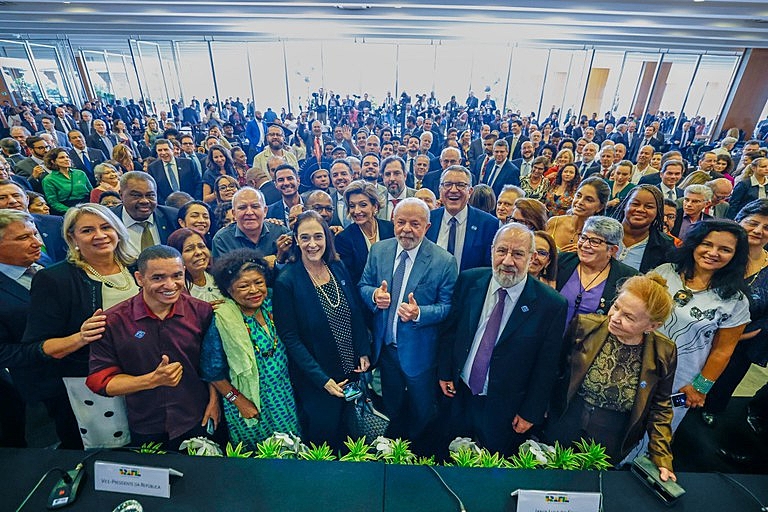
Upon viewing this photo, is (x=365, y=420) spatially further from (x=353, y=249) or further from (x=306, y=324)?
(x=353, y=249)

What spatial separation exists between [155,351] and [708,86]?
967 inches

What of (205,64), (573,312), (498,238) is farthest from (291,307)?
(205,64)

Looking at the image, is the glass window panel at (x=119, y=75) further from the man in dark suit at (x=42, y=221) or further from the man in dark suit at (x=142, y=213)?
the man in dark suit at (x=142, y=213)

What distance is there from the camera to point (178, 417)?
72.7 inches

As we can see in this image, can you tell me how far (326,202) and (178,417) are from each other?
192 centimetres

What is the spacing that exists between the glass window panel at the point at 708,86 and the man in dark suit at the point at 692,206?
18036 mm

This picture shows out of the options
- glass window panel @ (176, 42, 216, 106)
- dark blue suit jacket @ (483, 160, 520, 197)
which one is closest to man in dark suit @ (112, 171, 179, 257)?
dark blue suit jacket @ (483, 160, 520, 197)

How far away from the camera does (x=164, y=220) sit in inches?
124

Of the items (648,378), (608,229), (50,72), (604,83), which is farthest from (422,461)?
(604,83)

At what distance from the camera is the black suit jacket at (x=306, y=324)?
6.75ft

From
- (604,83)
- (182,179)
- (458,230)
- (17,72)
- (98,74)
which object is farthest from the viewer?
(604,83)

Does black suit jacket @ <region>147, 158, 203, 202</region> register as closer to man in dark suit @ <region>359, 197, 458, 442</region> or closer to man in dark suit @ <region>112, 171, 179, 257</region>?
man in dark suit @ <region>112, 171, 179, 257</region>

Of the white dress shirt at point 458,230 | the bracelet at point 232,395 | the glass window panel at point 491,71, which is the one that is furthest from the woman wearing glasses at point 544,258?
the glass window panel at point 491,71

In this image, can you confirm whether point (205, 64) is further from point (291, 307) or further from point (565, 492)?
point (565, 492)
